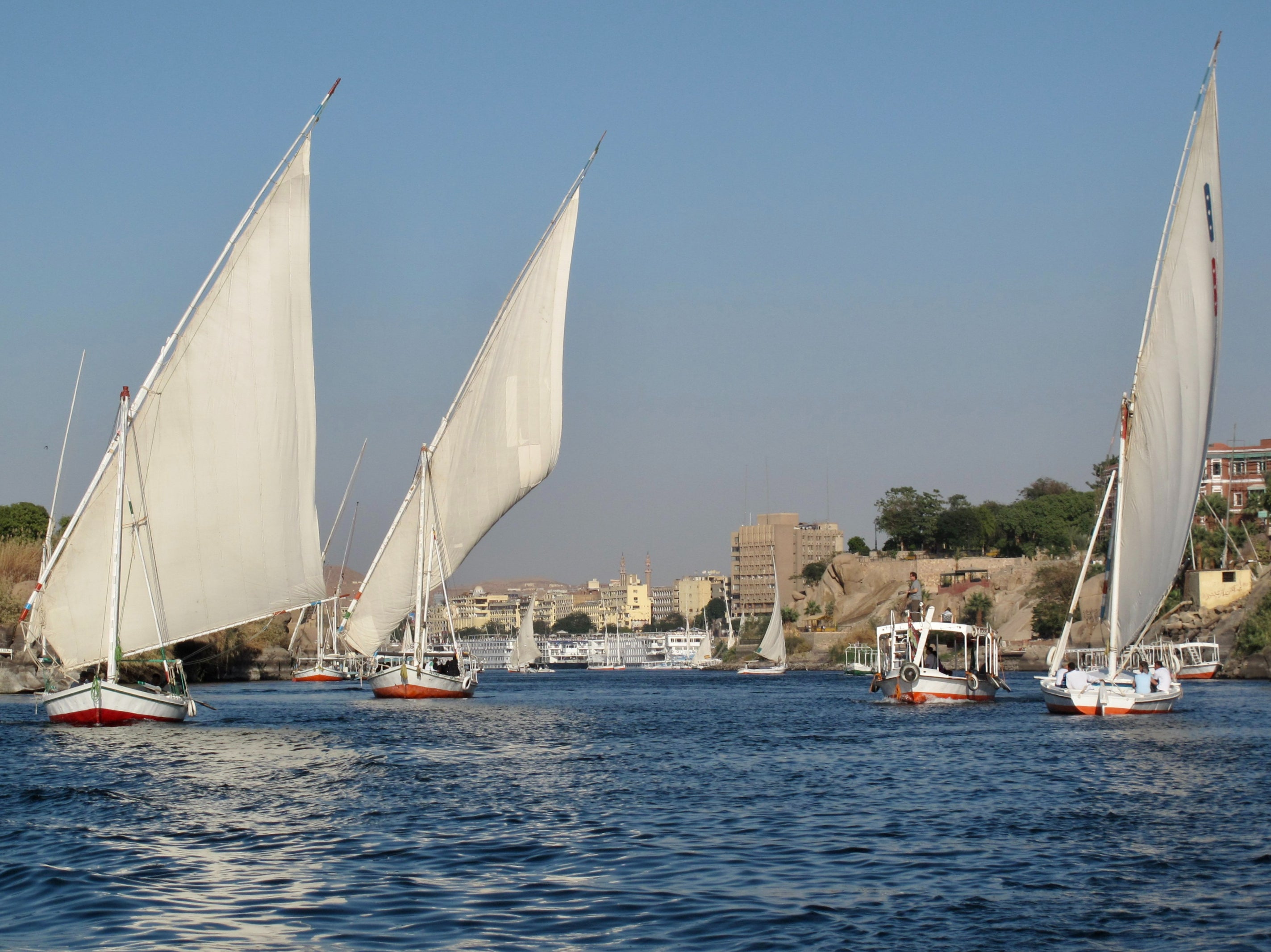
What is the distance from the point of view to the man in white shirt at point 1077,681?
43.1 m

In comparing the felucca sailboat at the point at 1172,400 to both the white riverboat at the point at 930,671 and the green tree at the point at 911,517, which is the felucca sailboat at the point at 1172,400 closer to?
the white riverboat at the point at 930,671

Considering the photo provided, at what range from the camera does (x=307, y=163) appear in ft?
122

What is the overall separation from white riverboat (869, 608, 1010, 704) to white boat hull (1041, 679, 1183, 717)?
A: 9142 millimetres

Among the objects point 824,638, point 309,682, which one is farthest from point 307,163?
point 824,638

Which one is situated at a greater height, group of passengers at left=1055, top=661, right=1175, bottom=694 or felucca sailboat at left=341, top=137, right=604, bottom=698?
felucca sailboat at left=341, top=137, right=604, bottom=698

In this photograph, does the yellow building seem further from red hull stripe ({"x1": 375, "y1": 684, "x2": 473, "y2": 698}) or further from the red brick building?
red hull stripe ({"x1": 375, "y1": 684, "x2": 473, "y2": 698})

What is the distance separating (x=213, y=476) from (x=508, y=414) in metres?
17.2

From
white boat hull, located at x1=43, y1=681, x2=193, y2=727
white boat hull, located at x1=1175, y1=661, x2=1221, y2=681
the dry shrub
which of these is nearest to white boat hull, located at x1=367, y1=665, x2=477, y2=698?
white boat hull, located at x1=43, y1=681, x2=193, y2=727

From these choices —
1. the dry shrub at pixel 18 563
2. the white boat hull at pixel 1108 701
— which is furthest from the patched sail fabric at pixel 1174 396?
the dry shrub at pixel 18 563

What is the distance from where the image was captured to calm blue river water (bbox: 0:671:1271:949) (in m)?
13.8

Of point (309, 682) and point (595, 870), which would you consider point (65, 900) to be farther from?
point (309, 682)

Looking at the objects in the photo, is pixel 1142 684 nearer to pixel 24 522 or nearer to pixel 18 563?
A: pixel 18 563

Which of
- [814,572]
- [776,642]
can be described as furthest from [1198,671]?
[814,572]

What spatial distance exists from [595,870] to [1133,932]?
20.1 ft
